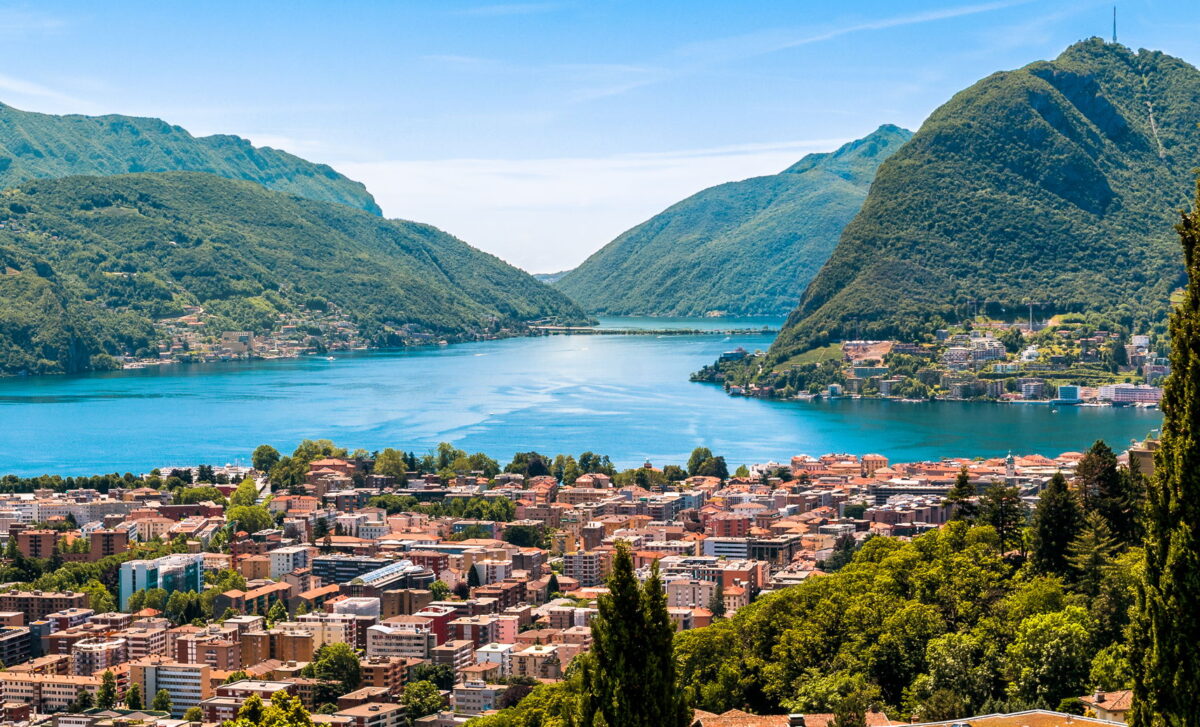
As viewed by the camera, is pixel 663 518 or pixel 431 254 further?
pixel 431 254

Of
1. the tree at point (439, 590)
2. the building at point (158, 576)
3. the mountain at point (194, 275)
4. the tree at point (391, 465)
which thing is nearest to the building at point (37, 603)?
the building at point (158, 576)

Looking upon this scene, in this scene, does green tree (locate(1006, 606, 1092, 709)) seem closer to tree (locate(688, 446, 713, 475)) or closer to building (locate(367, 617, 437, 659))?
building (locate(367, 617, 437, 659))

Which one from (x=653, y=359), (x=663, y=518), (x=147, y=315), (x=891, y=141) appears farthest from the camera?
(x=891, y=141)

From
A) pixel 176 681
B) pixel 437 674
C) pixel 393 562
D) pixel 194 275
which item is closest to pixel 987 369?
pixel 393 562

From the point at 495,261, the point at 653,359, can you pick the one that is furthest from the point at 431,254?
the point at 653,359

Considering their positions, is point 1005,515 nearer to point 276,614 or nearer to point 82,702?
point 82,702

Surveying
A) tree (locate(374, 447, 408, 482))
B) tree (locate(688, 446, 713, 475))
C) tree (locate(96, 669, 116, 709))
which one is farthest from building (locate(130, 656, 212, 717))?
tree (locate(688, 446, 713, 475))

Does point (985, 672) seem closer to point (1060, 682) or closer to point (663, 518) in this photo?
point (1060, 682)
